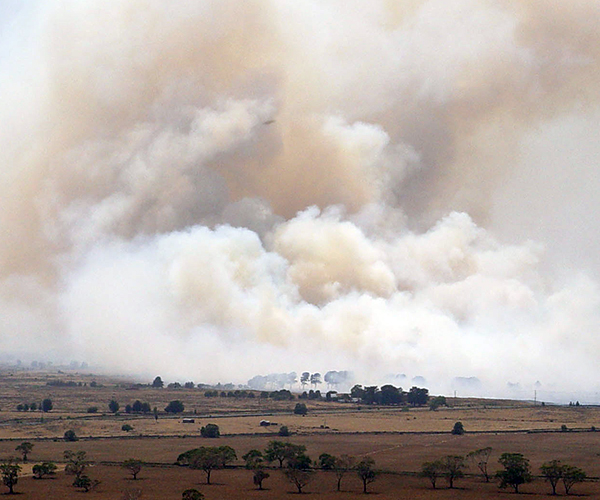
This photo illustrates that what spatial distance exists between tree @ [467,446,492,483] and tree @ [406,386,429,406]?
33.5m

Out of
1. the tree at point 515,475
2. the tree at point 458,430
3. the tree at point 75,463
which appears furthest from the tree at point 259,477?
the tree at point 458,430

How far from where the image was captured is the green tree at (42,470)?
4281cm

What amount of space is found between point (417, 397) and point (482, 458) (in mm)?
35366

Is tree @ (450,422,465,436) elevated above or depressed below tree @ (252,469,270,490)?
above

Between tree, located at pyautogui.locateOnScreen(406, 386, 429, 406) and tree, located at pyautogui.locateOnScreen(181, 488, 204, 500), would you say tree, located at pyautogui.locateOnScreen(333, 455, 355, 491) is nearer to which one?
tree, located at pyautogui.locateOnScreen(181, 488, 204, 500)

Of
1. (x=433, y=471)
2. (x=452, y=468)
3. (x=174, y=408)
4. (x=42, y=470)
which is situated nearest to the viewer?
(x=433, y=471)

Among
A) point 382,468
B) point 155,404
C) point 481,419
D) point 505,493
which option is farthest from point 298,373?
point 505,493

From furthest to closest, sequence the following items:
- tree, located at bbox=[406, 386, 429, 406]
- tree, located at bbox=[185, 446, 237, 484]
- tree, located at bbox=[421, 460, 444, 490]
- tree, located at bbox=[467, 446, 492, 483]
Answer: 1. tree, located at bbox=[406, 386, 429, 406]
2. tree, located at bbox=[467, 446, 492, 483]
3. tree, located at bbox=[185, 446, 237, 484]
4. tree, located at bbox=[421, 460, 444, 490]

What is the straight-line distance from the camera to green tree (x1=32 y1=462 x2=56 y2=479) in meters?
42.8

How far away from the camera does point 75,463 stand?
43.7m

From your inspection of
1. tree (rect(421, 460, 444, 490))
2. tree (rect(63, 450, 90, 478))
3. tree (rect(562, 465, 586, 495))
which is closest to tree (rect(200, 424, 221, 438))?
tree (rect(63, 450, 90, 478))

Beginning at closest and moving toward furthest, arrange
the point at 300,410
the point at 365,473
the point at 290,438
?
the point at 365,473, the point at 290,438, the point at 300,410

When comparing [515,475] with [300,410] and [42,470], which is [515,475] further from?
[300,410]

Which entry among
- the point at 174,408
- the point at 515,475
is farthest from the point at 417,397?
the point at 515,475
